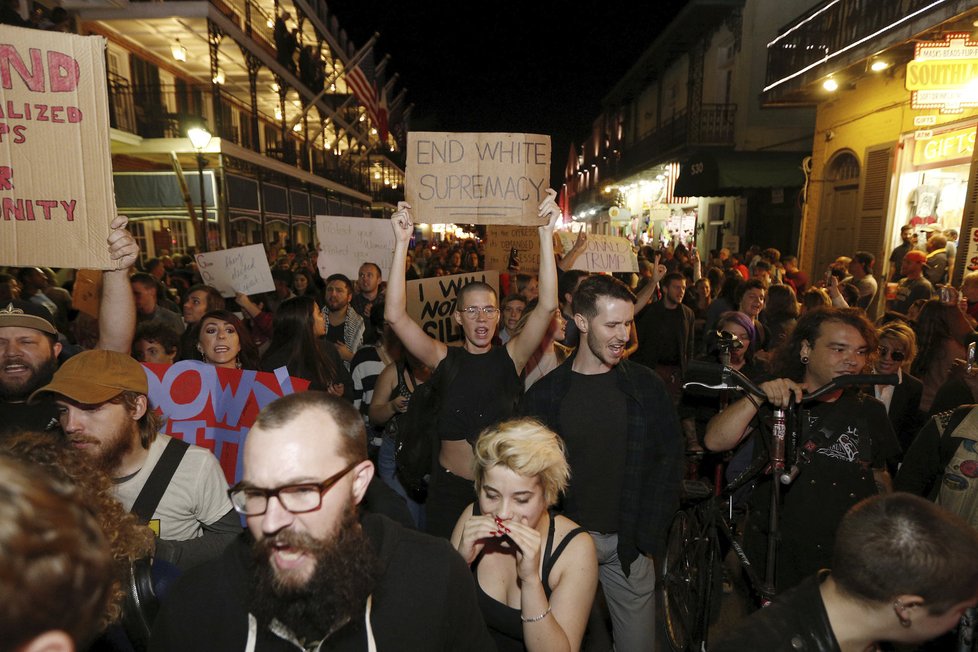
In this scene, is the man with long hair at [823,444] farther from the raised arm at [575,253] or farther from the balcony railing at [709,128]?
the balcony railing at [709,128]

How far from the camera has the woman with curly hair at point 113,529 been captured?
6.17ft

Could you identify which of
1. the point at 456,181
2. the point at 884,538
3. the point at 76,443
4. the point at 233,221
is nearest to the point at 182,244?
the point at 233,221

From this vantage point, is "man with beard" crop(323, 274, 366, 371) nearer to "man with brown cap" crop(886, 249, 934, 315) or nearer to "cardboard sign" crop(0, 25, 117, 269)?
"cardboard sign" crop(0, 25, 117, 269)

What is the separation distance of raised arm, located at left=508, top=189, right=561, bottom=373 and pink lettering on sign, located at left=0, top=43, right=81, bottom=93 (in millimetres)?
2674

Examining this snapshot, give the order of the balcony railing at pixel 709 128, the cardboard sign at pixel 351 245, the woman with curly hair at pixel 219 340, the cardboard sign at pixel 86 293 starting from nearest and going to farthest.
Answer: the woman with curly hair at pixel 219 340 → the cardboard sign at pixel 86 293 → the cardboard sign at pixel 351 245 → the balcony railing at pixel 709 128

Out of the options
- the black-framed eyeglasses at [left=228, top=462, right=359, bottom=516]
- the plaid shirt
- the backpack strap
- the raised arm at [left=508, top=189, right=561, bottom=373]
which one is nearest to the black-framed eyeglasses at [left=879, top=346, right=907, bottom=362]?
the plaid shirt

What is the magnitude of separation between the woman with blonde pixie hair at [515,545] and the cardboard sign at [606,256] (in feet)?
17.8

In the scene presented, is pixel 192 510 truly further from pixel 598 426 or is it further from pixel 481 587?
pixel 598 426

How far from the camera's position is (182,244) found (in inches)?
885

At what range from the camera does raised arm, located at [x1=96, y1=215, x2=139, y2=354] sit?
2998 millimetres

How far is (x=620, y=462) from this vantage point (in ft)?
10.9

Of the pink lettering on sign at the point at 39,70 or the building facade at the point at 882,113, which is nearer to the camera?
the pink lettering on sign at the point at 39,70

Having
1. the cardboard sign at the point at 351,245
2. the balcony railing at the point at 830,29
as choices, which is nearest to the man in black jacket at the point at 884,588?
the cardboard sign at the point at 351,245

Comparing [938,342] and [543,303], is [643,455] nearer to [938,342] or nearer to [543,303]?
[543,303]
